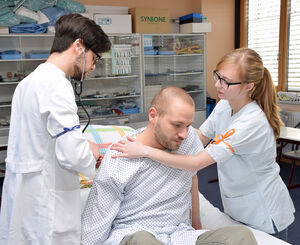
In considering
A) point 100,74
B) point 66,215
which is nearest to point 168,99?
point 66,215

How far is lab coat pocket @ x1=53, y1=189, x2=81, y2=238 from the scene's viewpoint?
1.42m

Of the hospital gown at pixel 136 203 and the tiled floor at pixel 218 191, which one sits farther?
the tiled floor at pixel 218 191

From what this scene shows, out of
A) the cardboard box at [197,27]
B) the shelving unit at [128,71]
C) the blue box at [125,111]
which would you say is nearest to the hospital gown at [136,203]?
the shelving unit at [128,71]

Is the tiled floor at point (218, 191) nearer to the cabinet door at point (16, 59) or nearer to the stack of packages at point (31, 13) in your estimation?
the cabinet door at point (16, 59)

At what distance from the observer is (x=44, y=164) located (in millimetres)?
1392

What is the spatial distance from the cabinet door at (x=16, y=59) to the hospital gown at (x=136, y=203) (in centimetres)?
319

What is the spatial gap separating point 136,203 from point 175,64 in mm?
4053

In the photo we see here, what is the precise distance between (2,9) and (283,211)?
380 centimetres

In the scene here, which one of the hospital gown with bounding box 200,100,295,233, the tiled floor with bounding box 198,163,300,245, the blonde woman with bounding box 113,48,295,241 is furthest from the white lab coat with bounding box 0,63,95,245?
the tiled floor with bounding box 198,163,300,245

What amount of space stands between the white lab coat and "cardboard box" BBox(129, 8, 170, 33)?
3482 mm

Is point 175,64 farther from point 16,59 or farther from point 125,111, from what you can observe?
point 16,59

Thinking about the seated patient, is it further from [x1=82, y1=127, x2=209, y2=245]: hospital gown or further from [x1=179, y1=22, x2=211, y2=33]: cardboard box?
[x1=179, y1=22, x2=211, y2=33]: cardboard box

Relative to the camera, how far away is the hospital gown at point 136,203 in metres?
1.34

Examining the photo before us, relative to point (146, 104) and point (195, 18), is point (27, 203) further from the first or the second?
point (195, 18)
